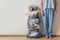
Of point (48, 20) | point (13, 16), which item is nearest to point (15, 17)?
point (13, 16)

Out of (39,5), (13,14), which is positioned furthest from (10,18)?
(39,5)

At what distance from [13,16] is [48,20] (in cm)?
96

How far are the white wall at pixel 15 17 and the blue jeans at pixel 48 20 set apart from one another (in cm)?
21

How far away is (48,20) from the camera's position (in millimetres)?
3887

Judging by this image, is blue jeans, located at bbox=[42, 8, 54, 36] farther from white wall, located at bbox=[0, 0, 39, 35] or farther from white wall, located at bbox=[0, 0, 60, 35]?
white wall, located at bbox=[0, 0, 39, 35]

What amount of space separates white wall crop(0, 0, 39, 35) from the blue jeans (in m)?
0.40

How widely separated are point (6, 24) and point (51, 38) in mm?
1293

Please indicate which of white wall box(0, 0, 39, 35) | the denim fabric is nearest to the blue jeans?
the denim fabric

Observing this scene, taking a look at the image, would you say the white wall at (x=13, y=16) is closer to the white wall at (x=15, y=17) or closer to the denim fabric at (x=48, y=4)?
the white wall at (x=15, y=17)

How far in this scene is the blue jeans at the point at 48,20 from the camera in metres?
3.79

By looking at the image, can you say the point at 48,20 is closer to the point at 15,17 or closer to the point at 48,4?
the point at 48,4

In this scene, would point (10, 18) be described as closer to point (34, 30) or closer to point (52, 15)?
point (34, 30)

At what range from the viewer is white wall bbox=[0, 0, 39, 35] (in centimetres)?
395

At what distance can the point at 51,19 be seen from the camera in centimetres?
382
